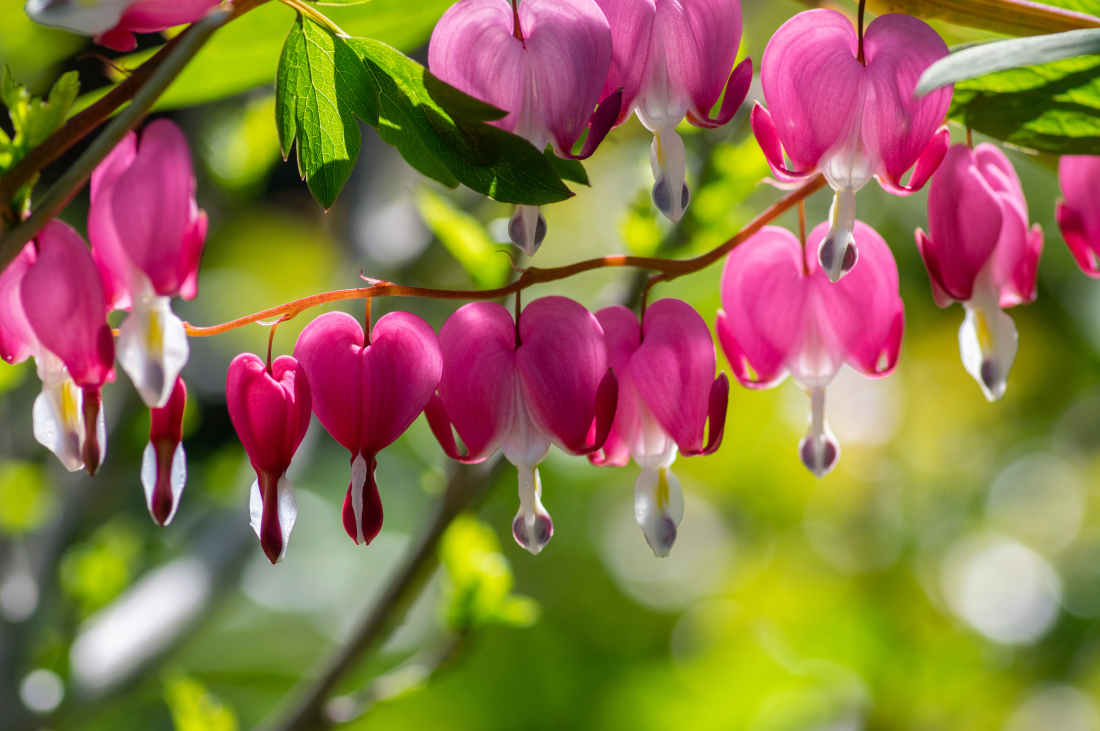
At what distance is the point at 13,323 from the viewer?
49 centimetres

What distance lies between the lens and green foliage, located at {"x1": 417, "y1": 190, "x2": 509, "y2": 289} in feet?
3.06

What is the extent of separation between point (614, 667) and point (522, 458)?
2.63 m

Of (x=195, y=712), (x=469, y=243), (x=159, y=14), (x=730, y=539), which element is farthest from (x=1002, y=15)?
(x=730, y=539)

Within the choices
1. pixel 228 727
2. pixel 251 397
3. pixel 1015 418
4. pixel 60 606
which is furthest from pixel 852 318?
pixel 1015 418

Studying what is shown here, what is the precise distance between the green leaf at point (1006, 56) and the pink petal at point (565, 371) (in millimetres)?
209

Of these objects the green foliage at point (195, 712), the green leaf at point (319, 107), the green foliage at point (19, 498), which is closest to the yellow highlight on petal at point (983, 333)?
the green leaf at point (319, 107)

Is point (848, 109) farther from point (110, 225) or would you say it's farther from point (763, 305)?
point (110, 225)

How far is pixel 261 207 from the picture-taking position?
98.1 inches

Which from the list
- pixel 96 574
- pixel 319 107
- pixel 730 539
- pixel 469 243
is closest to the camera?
pixel 319 107

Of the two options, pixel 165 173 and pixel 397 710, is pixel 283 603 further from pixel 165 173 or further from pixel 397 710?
pixel 165 173

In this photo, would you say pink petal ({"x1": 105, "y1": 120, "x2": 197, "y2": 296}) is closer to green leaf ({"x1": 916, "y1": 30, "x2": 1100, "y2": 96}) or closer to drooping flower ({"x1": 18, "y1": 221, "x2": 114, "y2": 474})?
drooping flower ({"x1": 18, "y1": 221, "x2": 114, "y2": 474})

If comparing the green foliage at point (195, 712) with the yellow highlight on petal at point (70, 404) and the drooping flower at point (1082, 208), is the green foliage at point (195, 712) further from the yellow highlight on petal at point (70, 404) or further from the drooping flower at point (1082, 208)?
the drooping flower at point (1082, 208)

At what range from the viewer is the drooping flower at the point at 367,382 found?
20.7 inches

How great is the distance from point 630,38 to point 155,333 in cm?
27
